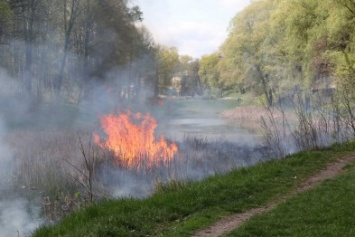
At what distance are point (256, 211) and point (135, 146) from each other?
10215mm

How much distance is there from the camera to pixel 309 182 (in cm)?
1041

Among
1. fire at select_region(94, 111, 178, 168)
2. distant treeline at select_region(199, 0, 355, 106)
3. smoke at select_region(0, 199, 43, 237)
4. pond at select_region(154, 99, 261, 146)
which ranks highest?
distant treeline at select_region(199, 0, 355, 106)

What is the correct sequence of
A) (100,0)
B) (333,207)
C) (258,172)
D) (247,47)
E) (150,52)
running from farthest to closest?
(150,52), (247,47), (100,0), (258,172), (333,207)

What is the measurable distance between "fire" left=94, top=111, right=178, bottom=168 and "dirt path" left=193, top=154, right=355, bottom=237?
6.19 m

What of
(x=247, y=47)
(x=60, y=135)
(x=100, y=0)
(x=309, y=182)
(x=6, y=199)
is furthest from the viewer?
(x=247, y=47)

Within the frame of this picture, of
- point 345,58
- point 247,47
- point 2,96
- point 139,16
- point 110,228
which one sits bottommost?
point 110,228

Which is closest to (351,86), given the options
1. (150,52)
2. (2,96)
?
(2,96)

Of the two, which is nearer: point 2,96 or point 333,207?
point 333,207

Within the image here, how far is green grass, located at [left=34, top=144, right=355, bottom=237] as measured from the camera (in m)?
7.31

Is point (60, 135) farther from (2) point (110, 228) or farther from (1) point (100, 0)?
(1) point (100, 0)

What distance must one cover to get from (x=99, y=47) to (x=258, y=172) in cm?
3338

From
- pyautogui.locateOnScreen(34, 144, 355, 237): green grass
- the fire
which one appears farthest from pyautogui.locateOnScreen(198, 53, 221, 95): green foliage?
pyautogui.locateOnScreen(34, 144, 355, 237): green grass

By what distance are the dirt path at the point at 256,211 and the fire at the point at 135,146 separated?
6.19 metres

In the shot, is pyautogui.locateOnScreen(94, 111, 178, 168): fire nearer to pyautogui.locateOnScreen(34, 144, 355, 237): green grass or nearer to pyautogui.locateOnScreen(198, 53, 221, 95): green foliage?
pyautogui.locateOnScreen(34, 144, 355, 237): green grass
